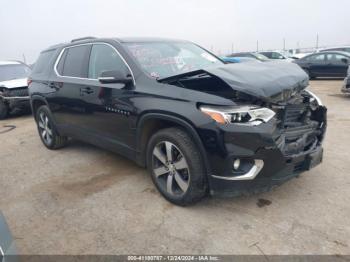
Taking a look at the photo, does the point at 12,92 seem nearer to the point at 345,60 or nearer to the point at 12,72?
the point at 12,72

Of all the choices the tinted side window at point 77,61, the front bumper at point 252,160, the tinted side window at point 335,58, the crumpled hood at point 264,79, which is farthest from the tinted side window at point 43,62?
A: the tinted side window at point 335,58

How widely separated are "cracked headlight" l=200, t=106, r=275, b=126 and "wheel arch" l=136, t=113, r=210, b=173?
25cm

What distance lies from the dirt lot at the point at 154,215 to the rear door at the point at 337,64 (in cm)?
985

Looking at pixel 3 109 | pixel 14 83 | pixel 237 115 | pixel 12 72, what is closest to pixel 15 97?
pixel 14 83

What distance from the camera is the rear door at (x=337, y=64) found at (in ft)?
41.2

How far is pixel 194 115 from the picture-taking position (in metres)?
2.71

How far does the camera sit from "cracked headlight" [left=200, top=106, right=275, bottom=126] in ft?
8.52

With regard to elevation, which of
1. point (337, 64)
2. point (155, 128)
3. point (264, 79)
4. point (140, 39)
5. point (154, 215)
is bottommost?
point (154, 215)

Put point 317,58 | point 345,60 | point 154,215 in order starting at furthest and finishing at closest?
point 317,58
point 345,60
point 154,215

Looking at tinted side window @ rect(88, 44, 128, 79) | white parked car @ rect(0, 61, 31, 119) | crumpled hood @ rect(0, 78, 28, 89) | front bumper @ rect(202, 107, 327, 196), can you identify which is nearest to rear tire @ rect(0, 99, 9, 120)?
white parked car @ rect(0, 61, 31, 119)

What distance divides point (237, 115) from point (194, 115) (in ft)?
1.25

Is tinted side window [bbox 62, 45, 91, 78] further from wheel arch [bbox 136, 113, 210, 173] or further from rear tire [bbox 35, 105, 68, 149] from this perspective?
wheel arch [bbox 136, 113, 210, 173]

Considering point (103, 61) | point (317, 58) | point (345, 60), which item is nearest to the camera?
point (103, 61)

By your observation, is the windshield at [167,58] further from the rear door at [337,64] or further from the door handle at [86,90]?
the rear door at [337,64]
